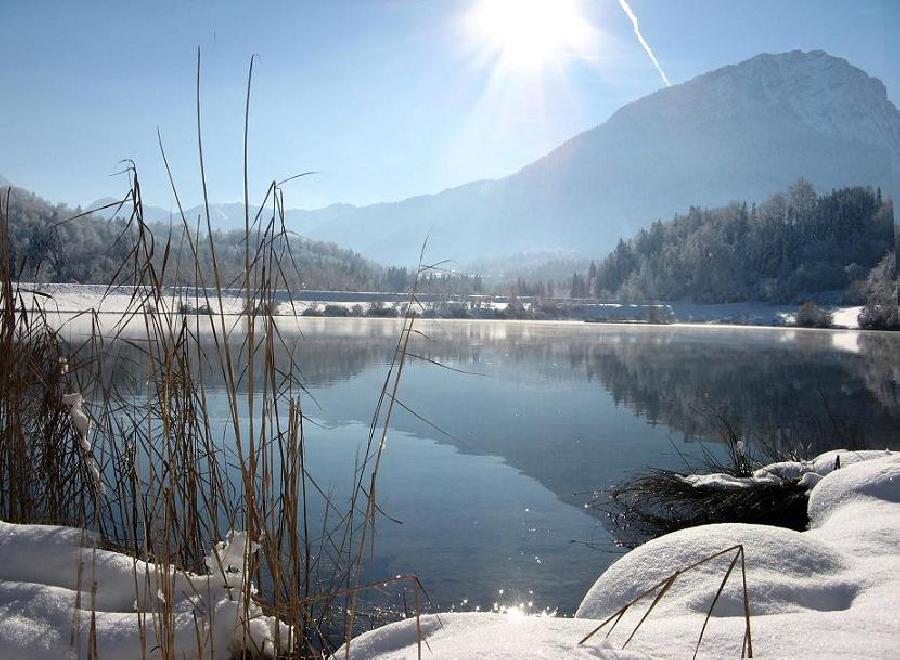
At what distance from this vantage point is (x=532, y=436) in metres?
6.54

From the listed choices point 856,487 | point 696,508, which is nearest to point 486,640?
point 856,487

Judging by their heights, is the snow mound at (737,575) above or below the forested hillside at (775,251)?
below

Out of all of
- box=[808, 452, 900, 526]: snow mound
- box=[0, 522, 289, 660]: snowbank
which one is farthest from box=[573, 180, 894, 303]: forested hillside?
box=[0, 522, 289, 660]: snowbank

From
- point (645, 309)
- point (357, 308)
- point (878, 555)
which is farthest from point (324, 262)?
point (878, 555)

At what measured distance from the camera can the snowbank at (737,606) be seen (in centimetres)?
130

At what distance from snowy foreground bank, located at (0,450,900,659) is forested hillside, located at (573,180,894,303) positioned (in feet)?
164

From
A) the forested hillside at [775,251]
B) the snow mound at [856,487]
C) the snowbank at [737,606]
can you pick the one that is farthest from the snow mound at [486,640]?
the forested hillside at [775,251]

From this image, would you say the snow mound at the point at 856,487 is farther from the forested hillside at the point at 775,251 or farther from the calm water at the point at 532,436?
the forested hillside at the point at 775,251

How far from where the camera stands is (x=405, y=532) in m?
3.75

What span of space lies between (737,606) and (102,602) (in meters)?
1.45

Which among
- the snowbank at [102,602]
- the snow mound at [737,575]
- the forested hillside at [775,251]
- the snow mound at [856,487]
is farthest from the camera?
the forested hillside at [775,251]

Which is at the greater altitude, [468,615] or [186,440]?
[186,440]

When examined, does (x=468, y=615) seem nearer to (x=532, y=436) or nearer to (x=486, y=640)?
(x=486, y=640)

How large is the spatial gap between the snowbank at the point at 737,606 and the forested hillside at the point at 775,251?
49361 mm
